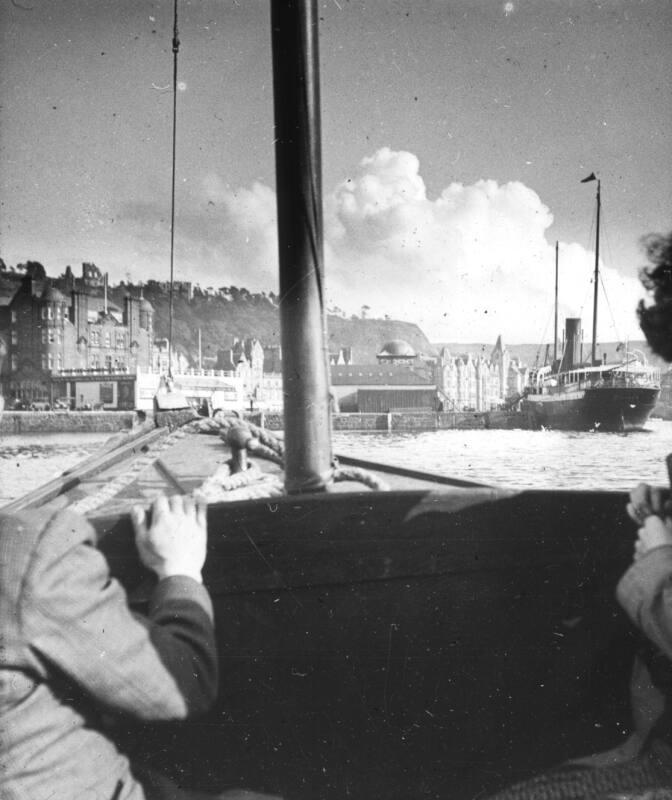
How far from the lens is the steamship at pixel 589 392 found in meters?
1.70

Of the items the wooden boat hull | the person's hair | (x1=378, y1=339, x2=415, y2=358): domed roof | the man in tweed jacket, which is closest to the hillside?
(x1=378, y1=339, x2=415, y2=358): domed roof

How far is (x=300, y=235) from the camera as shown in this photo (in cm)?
146

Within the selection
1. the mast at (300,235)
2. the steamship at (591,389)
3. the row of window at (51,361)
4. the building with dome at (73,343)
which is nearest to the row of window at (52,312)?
the building with dome at (73,343)

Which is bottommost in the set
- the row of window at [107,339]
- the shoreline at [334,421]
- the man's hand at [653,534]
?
the man's hand at [653,534]

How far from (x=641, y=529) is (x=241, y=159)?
4.39 feet

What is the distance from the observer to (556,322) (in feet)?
5.57

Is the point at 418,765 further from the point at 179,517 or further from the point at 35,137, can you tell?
the point at 35,137

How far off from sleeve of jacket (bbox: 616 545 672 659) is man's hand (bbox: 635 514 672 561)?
2 cm

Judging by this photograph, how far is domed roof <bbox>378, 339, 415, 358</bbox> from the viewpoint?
150 cm

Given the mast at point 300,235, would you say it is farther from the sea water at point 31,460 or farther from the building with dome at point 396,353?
the sea water at point 31,460

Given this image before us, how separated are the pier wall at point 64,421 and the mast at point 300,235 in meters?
0.52

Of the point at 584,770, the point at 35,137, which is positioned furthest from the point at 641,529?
the point at 35,137

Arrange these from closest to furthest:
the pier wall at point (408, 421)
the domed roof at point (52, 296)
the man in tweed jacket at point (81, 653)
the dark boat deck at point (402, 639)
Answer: the man in tweed jacket at point (81, 653) < the dark boat deck at point (402, 639) < the domed roof at point (52, 296) < the pier wall at point (408, 421)

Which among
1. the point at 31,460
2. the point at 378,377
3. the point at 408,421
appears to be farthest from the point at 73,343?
the point at 408,421
